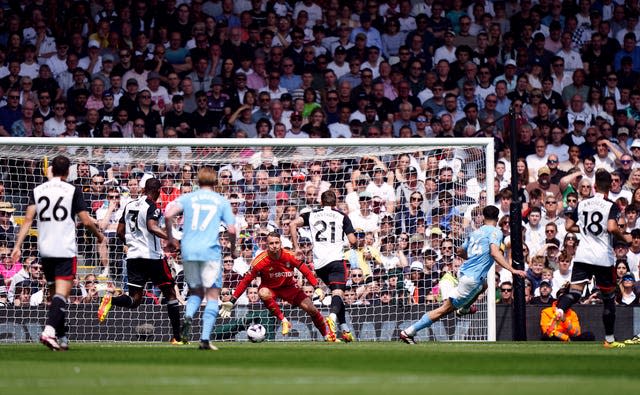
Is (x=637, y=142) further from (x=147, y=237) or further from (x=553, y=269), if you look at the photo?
(x=147, y=237)

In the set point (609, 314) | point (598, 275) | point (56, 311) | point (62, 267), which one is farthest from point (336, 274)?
point (56, 311)

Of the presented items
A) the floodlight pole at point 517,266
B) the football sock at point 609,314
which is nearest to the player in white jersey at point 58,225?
the football sock at point 609,314

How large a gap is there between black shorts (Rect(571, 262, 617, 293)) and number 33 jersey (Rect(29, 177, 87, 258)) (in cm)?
600

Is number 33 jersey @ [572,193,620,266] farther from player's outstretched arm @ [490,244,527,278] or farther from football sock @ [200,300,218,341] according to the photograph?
football sock @ [200,300,218,341]

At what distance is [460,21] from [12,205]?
956 cm

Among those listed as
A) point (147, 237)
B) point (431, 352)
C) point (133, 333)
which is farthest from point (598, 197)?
point (133, 333)

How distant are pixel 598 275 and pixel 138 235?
556cm

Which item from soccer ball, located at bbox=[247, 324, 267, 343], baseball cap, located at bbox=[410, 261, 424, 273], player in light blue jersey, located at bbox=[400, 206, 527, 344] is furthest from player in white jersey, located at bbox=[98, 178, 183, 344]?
baseball cap, located at bbox=[410, 261, 424, 273]

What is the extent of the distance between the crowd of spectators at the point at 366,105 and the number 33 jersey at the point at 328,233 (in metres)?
1.78

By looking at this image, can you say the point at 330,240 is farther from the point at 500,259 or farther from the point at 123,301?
the point at 123,301

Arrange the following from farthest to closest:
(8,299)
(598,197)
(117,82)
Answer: (117,82), (8,299), (598,197)

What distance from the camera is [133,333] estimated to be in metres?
17.5

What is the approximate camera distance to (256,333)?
15930 mm

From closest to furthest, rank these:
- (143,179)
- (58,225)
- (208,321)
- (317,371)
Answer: (317,371)
(208,321)
(58,225)
(143,179)
